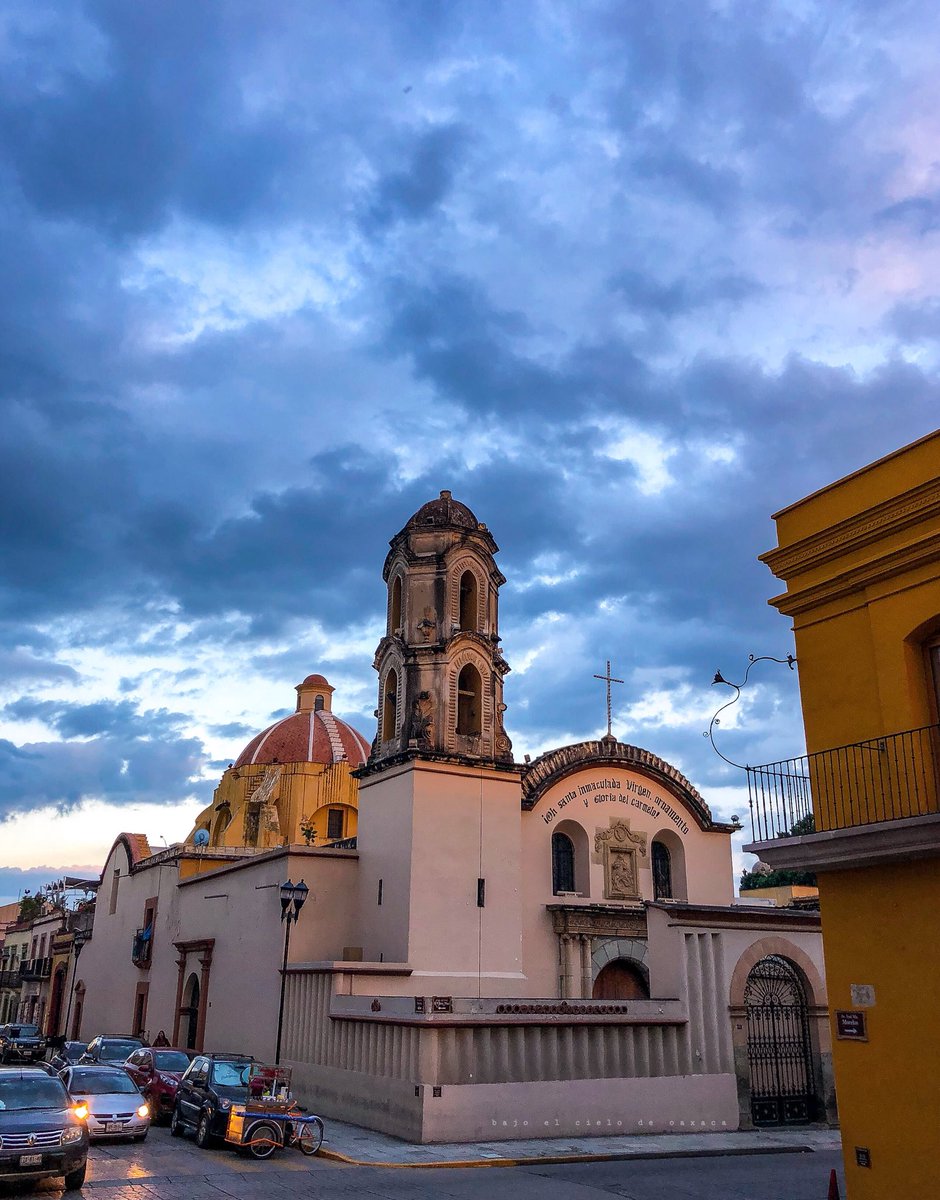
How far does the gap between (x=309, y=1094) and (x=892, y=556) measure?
15.7 meters

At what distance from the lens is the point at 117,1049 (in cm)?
2309

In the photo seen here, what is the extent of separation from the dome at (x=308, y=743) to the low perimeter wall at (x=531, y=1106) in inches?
1001

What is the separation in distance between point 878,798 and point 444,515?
18.8 meters

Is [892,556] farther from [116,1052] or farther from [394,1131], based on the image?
[116,1052]

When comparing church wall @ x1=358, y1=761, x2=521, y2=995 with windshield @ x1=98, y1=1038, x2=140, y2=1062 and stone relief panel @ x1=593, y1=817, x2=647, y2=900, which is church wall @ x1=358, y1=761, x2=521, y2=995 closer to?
stone relief panel @ x1=593, y1=817, x2=647, y2=900

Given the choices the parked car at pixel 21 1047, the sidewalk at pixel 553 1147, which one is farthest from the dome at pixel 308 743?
the sidewalk at pixel 553 1147

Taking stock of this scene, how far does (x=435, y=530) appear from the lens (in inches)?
1097

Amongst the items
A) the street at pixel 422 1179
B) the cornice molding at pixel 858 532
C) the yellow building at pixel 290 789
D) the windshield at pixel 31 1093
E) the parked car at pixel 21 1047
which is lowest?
the street at pixel 422 1179

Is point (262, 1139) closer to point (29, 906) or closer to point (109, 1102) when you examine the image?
point (109, 1102)

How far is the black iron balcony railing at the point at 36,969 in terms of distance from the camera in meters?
53.6

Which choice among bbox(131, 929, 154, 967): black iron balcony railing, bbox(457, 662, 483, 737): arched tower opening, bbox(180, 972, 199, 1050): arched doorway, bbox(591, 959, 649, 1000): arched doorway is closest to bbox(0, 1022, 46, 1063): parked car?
bbox(131, 929, 154, 967): black iron balcony railing

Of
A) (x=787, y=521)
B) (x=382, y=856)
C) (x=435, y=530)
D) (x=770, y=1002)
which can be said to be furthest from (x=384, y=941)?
(x=787, y=521)

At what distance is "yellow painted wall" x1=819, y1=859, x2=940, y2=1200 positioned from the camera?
9805 mm

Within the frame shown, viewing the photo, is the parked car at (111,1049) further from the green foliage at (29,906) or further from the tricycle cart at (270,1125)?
the green foliage at (29,906)
